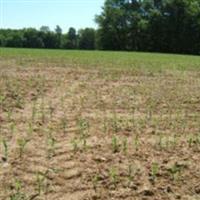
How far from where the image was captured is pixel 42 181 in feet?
20.3

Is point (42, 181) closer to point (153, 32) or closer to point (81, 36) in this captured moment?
point (153, 32)

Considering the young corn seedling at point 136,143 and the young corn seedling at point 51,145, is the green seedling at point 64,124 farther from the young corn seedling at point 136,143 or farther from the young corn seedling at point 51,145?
the young corn seedling at point 136,143

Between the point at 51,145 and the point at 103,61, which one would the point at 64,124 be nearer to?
the point at 51,145

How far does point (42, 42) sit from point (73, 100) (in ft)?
335

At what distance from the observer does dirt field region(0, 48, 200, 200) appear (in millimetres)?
6105

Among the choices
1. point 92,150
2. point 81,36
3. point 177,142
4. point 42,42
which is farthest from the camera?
point 81,36

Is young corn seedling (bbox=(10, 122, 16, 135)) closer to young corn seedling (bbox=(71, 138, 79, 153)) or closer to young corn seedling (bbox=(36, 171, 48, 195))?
young corn seedling (bbox=(71, 138, 79, 153))

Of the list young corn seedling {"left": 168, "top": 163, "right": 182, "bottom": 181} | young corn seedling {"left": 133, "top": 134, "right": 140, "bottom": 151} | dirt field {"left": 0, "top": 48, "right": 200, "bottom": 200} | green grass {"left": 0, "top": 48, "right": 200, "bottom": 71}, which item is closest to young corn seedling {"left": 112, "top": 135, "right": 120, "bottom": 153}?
dirt field {"left": 0, "top": 48, "right": 200, "bottom": 200}

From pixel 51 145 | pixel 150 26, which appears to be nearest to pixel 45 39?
pixel 150 26

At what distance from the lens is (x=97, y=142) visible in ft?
25.8

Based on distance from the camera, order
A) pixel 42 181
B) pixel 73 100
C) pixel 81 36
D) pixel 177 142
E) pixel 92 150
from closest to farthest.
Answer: pixel 42 181
pixel 92 150
pixel 177 142
pixel 73 100
pixel 81 36

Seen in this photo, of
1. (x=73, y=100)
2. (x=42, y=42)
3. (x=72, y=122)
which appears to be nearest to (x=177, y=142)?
(x=72, y=122)

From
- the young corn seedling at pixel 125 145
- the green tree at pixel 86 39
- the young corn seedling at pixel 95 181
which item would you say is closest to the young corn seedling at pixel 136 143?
the young corn seedling at pixel 125 145

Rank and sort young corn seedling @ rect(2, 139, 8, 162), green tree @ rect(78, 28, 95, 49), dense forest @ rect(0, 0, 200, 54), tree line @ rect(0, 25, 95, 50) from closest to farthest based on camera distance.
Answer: young corn seedling @ rect(2, 139, 8, 162)
dense forest @ rect(0, 0, 200, 54)
tree line @ rect(0, 25, 95, 50)
green tree @ rect(78, 28, 95, 49)
